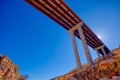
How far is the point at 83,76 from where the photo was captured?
25.4 feet

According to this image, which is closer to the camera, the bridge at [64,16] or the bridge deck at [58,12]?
the bridge deck at [58,12]

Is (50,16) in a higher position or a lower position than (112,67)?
higher

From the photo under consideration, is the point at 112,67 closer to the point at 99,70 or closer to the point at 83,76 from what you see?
the point at 99,70

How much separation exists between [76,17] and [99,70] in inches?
517

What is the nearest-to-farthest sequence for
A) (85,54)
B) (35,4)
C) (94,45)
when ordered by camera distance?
1. (35,4)
2. (85,54)
3. (94,45)

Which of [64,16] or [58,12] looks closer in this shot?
[58,12]

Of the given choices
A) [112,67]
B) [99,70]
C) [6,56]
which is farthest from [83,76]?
[6,56]

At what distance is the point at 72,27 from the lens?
68.8 ft

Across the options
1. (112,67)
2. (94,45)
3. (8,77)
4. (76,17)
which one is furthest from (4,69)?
(112,67)

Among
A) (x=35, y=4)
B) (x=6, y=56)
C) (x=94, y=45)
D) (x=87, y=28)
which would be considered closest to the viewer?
(x=35, y=4)

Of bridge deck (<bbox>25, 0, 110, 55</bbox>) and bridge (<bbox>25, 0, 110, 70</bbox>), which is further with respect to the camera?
bridge (<bbox>25, 0, 110, 70</bbox>)

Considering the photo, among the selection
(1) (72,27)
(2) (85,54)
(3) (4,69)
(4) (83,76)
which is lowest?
(4) (83,76)

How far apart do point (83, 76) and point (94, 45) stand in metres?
26.3

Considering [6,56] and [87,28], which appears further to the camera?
[6,56]
